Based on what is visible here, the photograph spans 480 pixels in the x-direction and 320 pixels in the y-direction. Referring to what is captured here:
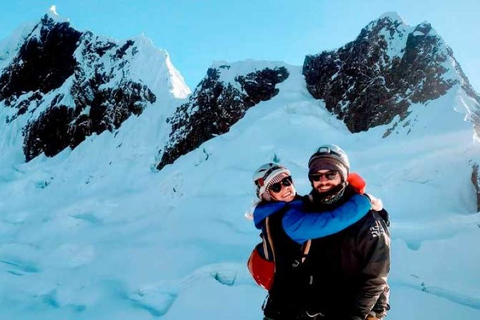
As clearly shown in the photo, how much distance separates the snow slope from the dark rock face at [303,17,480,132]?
34.4 inches

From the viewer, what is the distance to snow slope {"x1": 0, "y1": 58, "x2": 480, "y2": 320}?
380 inches

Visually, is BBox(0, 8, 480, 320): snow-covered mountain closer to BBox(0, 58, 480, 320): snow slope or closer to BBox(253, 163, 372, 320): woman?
BBox(0, 58, 480, 320): snow slope

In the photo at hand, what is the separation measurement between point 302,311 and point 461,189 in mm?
12401

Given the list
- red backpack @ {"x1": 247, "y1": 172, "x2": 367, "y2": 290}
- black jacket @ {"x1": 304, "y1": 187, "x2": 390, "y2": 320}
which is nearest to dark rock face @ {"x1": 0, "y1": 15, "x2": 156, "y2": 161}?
red backpack @ {"x1": 247, "y1": 172, "x2": 367, "y2": 290}

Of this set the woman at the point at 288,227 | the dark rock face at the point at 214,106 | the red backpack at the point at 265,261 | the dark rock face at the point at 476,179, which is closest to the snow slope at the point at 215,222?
the dark rock face at the point at 476,179

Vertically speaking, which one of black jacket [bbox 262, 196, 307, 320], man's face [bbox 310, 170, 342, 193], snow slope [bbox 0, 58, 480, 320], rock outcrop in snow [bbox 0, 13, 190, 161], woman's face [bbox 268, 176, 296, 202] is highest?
rock outcrop in snow [bbox 0, 13, 190, 161]

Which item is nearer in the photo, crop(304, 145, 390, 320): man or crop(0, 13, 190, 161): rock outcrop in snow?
crop(304, 145, 390, 320): man

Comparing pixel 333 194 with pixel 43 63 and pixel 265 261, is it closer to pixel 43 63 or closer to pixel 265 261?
pixel 265 261

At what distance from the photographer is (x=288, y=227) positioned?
248 centimetres

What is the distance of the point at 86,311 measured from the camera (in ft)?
39.5

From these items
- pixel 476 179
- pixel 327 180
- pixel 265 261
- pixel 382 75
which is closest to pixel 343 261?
pixel 327 180

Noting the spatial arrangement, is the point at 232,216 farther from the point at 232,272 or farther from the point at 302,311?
the point at 302,311

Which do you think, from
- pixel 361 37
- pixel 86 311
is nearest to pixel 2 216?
pixel 86 311

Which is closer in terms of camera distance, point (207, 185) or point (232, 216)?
point (232, 216)
